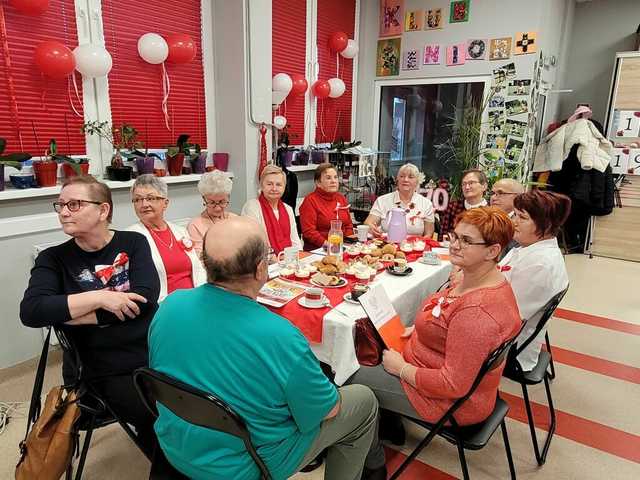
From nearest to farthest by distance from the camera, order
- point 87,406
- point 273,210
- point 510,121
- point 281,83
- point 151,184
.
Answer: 1. point 87,406
2. point 151,184
3. point 273,210
4. point 281,83
5. point 510,121

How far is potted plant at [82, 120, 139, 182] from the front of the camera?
9.95 feet

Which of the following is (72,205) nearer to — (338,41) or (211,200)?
(211,200)

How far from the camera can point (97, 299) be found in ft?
5.16

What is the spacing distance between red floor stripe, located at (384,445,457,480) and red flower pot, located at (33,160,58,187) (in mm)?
2518

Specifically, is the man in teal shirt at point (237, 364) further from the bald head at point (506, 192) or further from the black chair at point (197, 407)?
the bald head at point (506, 192)

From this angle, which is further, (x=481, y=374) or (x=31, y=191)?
(x=31, y=191)

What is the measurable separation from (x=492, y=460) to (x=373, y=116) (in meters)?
4.41

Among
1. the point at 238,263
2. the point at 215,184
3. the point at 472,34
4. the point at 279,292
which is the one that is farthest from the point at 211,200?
the point at 472,34

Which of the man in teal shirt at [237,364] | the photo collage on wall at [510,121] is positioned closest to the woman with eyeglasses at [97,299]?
the man in teal shirt at [237,364]

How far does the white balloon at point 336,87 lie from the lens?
4875mm

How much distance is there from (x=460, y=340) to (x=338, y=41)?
14.2 feet

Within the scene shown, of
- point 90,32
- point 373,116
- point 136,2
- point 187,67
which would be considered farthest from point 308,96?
point 90,32

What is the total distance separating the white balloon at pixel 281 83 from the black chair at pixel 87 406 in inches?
122

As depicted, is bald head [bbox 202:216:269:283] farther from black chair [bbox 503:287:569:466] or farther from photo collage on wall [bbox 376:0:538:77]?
photo collage on wall [bbox 376:0:538:77]
